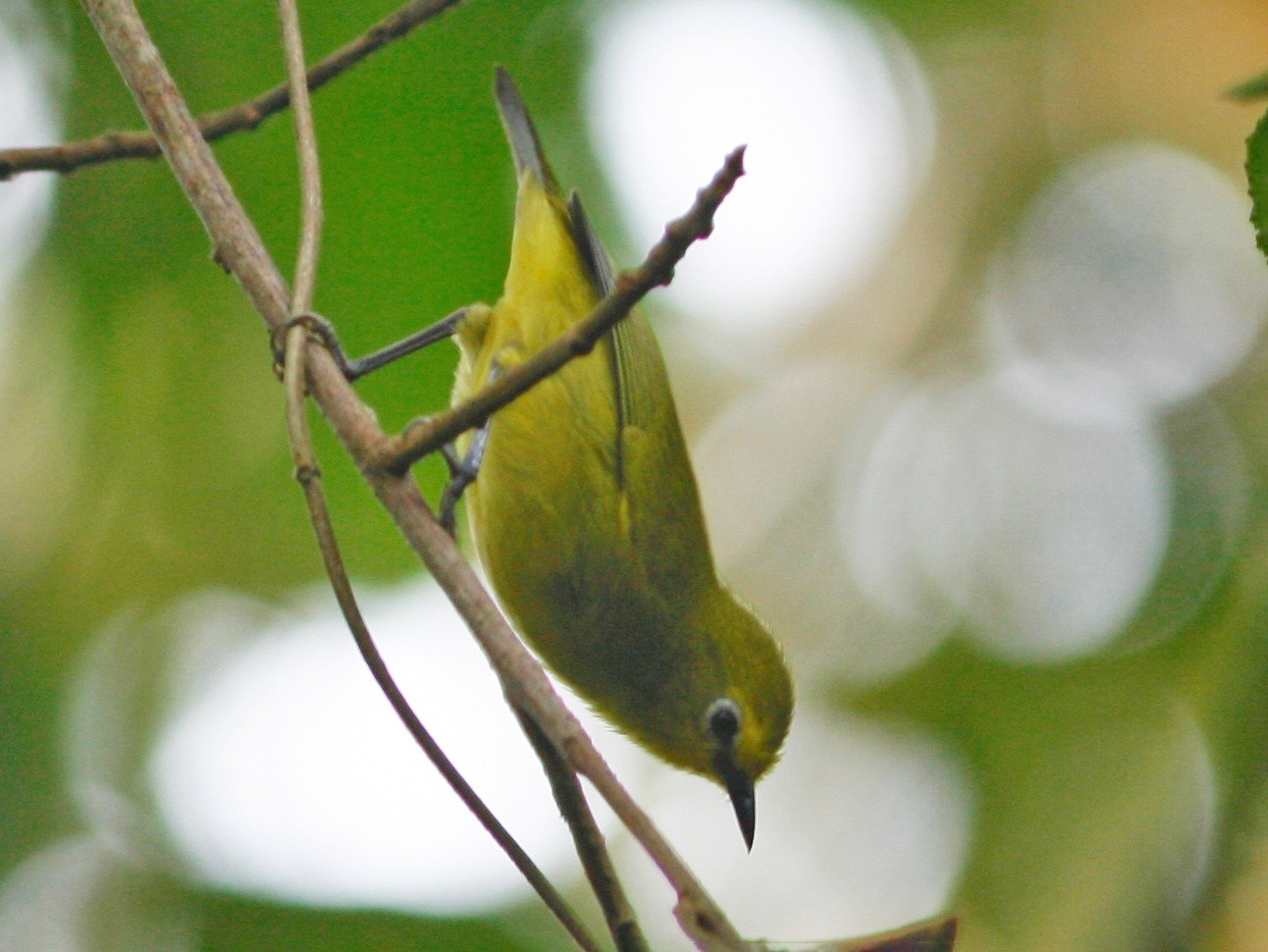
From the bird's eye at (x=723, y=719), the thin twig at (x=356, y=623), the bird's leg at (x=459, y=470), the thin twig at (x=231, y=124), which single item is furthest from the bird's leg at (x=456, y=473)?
the bird's eye at (x=723, y=719)

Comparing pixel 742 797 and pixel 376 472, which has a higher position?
pixel 376 472

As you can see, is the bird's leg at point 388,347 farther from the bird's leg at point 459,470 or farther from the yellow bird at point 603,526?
the bird's leg at point 459,470

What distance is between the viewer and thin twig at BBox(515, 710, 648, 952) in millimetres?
1466

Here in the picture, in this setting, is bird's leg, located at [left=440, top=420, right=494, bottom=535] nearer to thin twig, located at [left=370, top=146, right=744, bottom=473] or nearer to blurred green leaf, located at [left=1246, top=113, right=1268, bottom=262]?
thin twig, located at [left=370, top=146, right=744, bottom=473]

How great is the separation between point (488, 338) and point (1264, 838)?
2.22m

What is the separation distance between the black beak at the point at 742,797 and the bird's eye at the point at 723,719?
0.33 feet

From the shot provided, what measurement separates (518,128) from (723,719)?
1.72 m

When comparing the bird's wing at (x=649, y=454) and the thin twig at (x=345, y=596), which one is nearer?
the thin twig at (x=345, y=596)

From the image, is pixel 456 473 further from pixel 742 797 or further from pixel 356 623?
pixel 742 797

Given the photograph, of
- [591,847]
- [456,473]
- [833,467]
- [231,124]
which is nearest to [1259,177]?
[591,847]

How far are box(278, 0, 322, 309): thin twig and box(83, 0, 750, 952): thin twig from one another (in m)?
0.05

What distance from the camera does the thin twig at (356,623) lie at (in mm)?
1780

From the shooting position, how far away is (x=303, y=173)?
222 centimetres

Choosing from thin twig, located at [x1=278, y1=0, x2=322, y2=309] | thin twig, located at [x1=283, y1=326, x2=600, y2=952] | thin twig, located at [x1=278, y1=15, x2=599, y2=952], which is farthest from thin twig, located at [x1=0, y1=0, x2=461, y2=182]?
thin twig, located at [x1=283, y1=326, x2=600, y2=952]
